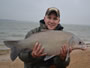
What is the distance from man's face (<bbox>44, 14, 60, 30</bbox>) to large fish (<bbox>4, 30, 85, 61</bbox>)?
46 centimetres

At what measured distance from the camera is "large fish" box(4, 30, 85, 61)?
10.7 ft

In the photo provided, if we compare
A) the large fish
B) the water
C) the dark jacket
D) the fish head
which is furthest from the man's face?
the water

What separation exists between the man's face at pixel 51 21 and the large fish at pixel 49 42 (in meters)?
0.46

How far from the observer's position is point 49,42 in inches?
129

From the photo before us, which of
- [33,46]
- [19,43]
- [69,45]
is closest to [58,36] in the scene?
[69,45]

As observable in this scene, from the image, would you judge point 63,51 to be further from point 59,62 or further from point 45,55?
point 59,62

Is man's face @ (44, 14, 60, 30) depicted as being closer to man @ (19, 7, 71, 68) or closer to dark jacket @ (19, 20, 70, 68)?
man @ (19, 7, 71, 68)

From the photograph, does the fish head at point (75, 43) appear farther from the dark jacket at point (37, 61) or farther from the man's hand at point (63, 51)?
the dark jacket at point (37, 61)

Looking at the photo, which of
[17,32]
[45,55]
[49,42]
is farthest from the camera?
[17,32]

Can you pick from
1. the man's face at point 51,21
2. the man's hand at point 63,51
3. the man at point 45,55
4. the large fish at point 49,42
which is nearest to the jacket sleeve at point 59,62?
the man at point 45,55

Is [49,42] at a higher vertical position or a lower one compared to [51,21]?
lower

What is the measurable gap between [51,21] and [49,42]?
649mm

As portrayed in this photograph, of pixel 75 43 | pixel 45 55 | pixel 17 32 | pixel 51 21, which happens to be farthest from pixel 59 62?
pixel 17 32

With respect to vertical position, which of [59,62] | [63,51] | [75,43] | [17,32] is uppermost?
[75,43]
